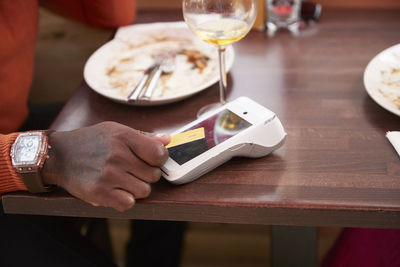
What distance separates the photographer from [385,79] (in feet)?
3.03

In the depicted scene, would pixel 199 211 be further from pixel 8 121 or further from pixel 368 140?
pixel 8 121

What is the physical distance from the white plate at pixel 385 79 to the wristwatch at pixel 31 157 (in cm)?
66

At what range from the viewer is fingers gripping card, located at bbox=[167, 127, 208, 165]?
0.72 metres

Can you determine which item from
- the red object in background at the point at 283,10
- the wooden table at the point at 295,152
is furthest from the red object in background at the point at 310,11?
the wooden table at the point at 295,152

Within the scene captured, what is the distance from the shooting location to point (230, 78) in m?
1.03

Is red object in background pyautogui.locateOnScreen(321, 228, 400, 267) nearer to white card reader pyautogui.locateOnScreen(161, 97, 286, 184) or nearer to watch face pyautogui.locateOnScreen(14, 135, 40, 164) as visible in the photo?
white card reader pyautogui.locateOnScreen(161, 97, 286, 184)

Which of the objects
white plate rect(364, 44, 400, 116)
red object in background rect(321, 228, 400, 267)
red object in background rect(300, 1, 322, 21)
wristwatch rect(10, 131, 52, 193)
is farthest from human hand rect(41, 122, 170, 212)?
red object in background rect(300, 1, 322, 21)

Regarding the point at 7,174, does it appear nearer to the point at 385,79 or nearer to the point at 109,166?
the point at 109,166

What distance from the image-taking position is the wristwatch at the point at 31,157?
71cm

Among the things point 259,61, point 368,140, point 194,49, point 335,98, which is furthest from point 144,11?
point 368,140

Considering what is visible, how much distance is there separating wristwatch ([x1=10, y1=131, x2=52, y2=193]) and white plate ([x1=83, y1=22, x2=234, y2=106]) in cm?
22

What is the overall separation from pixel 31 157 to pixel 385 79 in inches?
30.2

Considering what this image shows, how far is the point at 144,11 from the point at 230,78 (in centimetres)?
58

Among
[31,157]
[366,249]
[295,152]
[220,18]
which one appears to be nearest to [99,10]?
[220,18]
